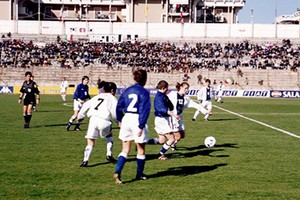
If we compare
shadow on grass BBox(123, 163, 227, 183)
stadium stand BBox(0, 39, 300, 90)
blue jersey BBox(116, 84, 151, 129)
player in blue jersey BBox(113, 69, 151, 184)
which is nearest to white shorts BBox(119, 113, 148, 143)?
player in blue jersey BBox(113, 69, 151, 184)

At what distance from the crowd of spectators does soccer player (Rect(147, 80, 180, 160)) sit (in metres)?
49.4

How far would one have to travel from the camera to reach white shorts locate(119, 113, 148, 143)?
10453mm

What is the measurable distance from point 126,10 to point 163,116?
7958 cm

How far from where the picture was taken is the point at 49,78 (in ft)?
204

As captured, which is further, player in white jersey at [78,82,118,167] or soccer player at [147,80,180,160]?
soccer player at [147,80,180,160]

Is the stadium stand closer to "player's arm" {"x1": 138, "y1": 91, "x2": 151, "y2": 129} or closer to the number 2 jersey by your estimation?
the number 2 jersey

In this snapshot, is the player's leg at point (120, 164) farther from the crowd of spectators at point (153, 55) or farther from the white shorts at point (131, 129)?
the crowd of spectators at point (153, 55)

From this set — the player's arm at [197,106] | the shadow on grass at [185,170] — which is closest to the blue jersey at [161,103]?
the shadow on grass at [185,170]

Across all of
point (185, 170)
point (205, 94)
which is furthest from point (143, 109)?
point (205, 94)

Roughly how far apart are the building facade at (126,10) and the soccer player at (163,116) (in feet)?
240

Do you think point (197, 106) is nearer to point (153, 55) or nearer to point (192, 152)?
point (192, 152)

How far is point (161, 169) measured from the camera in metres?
12.4

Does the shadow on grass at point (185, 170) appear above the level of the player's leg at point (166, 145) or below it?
below

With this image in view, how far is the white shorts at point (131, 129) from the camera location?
1045 cm
